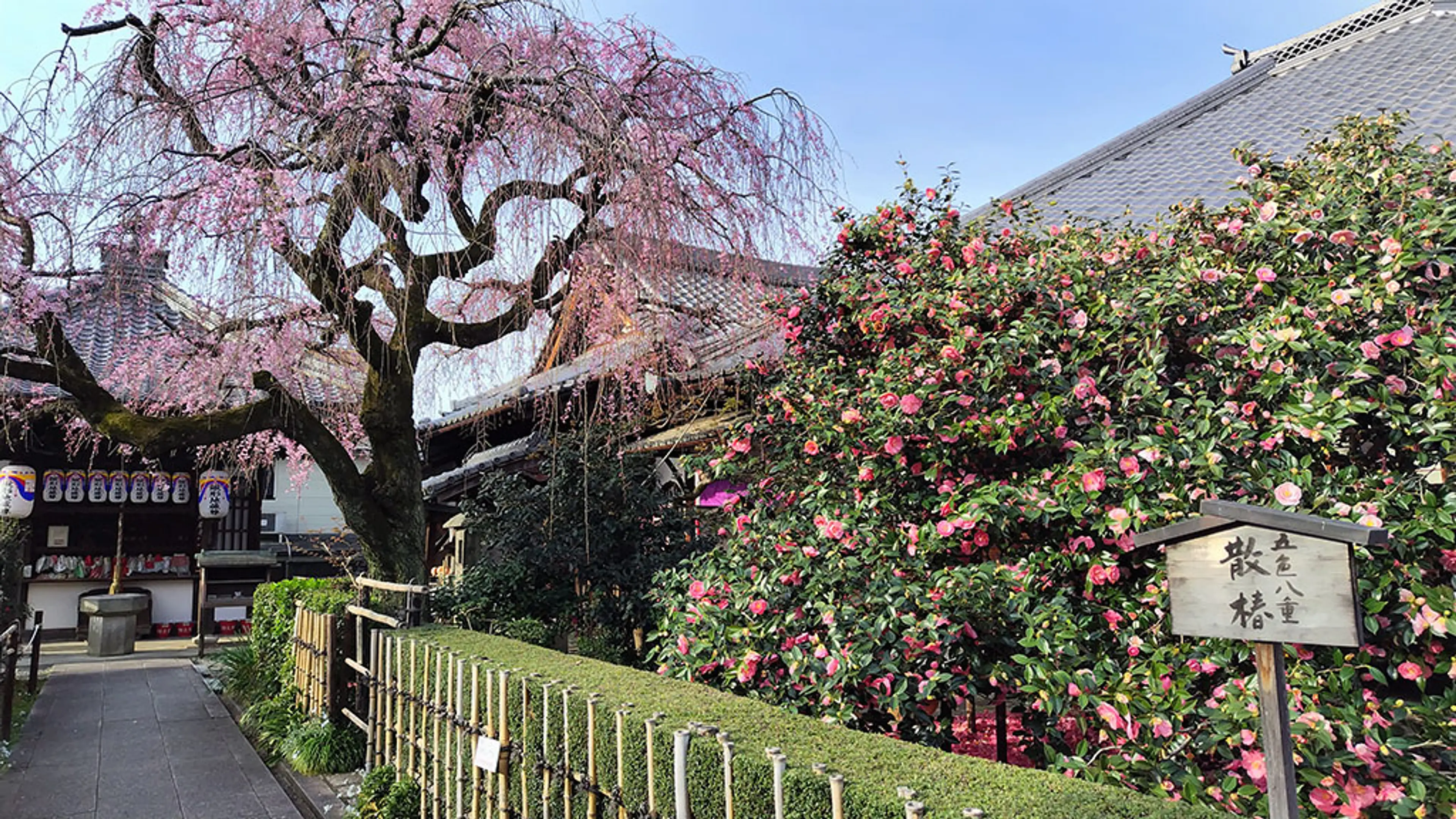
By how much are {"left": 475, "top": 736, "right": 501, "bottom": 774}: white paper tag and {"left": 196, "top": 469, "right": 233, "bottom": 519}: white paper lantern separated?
14.0 metres

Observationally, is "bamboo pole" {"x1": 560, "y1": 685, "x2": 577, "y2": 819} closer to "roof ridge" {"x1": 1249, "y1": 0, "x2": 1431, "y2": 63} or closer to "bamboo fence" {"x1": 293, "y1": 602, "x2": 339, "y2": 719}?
"bamboo fence" {"x1": 293, "y1": 602, "x2": 339, "y2": 719}

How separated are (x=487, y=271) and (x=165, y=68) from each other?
2126 mm

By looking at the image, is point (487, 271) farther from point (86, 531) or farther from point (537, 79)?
point (86, 531)

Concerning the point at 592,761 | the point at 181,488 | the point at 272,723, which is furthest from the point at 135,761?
the point at 181,488

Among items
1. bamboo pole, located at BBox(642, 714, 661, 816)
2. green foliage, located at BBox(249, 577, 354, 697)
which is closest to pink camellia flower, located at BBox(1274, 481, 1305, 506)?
bamboo pole, located at BBox(642, 714, 661, 816)

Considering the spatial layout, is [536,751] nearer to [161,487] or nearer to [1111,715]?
[1111,715]

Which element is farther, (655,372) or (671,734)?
(655,372)

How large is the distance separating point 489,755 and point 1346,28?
10.6 metres

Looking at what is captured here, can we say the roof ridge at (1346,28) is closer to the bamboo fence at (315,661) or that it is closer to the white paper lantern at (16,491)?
the bamboo fence at (315,661)

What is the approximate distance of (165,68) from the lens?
17.4ft

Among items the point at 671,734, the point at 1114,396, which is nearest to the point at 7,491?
the point at 671,734

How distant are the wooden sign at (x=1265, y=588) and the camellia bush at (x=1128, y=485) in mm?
306

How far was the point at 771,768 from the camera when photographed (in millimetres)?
2602

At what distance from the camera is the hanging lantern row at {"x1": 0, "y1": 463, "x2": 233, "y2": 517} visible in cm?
1514
